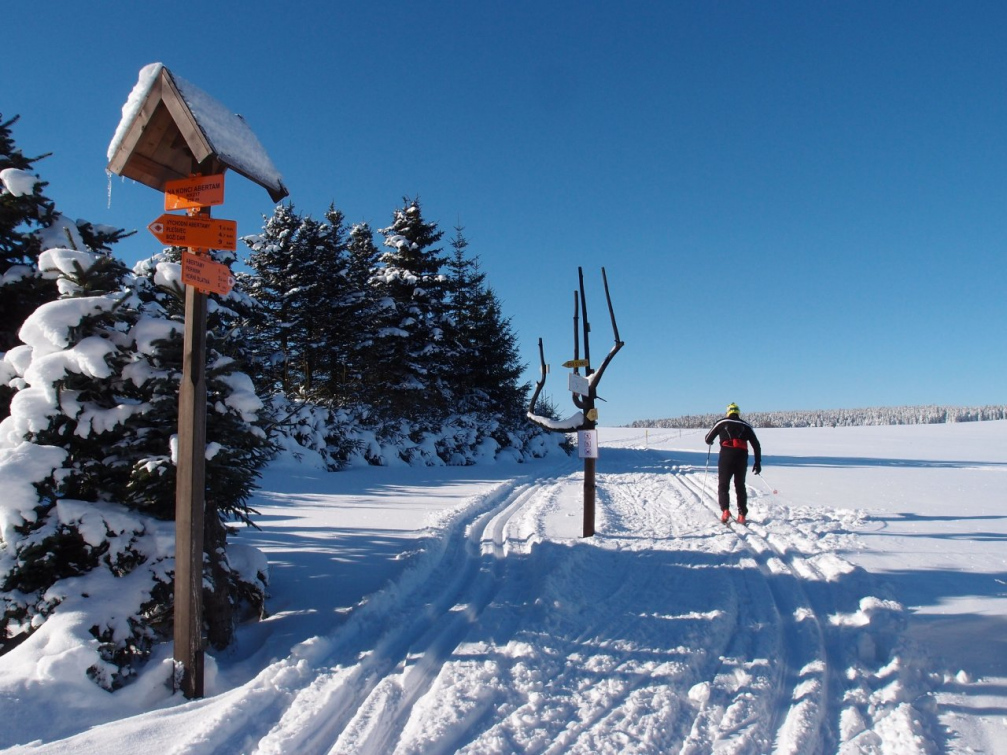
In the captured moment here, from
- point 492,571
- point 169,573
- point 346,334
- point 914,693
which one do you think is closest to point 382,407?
point 346,334

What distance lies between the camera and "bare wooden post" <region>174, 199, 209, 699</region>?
11.4ft

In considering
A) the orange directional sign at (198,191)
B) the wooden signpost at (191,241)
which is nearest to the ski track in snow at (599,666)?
the wooden signpost at (191,241)

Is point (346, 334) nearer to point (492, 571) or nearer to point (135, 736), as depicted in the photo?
point (492, 571)

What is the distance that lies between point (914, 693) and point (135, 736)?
4.20 m

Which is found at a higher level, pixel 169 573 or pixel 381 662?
pixel 169 573

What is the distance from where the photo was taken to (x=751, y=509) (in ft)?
33.0

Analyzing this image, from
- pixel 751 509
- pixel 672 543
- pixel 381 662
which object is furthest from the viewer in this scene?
pixel 751 509

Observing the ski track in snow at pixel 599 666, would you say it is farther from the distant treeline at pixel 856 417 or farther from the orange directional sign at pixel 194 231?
the distant treeline at pixel 856 417

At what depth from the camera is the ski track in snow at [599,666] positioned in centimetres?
299

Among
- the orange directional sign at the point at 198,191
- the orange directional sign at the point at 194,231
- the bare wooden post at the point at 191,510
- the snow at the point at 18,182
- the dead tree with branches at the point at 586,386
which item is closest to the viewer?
the bare wooden post at the point at 191,510

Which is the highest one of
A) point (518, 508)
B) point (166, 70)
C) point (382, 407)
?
point (166, 70)

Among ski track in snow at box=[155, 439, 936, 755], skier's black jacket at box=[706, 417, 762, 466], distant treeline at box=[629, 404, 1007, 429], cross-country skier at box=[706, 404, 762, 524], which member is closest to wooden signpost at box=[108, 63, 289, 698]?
ski track in snow at box=[155, 439, 936, 755]

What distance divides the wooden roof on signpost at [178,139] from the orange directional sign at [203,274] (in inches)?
24.8

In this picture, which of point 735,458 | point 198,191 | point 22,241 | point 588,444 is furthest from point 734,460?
point 22,241
